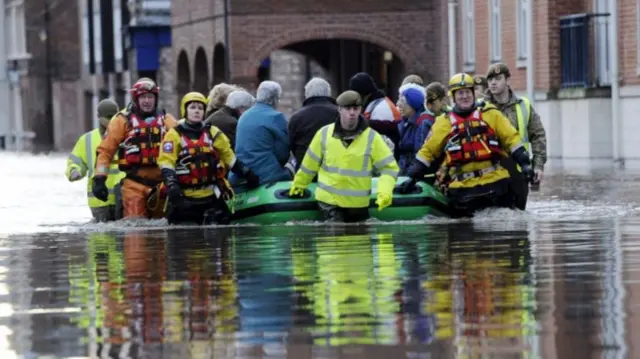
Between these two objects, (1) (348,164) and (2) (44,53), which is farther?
(2) (44,53)

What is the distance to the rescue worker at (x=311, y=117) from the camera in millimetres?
19672

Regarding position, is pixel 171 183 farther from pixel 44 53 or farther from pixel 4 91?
pixel 4 91

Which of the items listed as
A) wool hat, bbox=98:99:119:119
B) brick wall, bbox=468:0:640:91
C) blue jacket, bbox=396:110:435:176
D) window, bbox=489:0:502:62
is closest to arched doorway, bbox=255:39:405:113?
brick wall, bbox=468:0:640:91

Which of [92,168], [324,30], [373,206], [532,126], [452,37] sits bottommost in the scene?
[373,206]

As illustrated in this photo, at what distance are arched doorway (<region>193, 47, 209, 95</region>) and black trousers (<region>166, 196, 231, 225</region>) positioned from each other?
31176mm

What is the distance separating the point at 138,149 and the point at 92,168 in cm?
154

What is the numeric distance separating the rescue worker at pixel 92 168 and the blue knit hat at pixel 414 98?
286 centimetres

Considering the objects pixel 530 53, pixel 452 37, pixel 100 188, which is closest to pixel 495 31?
pixel 452 37

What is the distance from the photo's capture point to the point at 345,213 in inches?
746

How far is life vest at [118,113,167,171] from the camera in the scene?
19500 mm

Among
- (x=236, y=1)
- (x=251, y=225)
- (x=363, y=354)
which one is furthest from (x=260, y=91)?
Answer: (x=236, y=1)

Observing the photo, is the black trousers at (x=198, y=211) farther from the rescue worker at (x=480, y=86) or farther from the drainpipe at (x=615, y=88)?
the drainpipe at (x=615, y=88)

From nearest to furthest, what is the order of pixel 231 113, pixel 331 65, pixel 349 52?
pixel 231 113 → pixel 349 52 → pixel 331 65

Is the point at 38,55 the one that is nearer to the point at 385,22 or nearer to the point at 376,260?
the point at 385,22
